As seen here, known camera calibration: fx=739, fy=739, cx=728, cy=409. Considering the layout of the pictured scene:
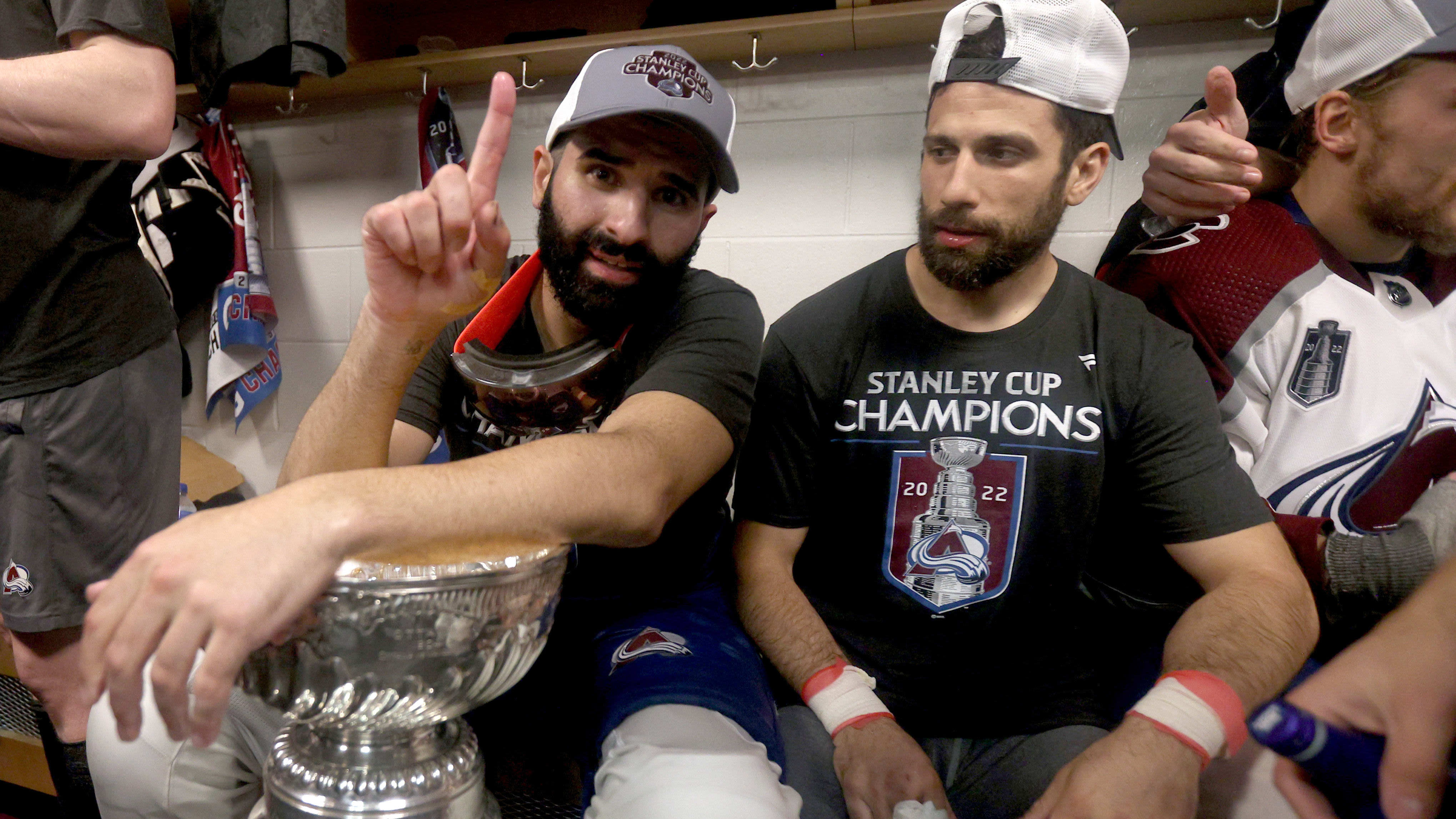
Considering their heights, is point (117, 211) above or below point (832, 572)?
above

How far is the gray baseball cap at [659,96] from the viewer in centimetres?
89

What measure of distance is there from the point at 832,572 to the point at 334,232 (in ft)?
4.83

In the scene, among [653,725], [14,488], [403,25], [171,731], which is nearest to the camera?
[171,731]

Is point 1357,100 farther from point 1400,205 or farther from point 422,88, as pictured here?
point 422,88

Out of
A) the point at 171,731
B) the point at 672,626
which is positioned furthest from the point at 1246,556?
the point at 171,731

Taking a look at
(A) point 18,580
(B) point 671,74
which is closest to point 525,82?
(B) point 671,74

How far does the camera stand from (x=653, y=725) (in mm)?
676

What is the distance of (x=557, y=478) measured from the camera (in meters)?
0.57

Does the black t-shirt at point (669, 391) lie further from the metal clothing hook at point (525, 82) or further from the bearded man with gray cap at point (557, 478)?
the metal clothing hook at point (525, 82)

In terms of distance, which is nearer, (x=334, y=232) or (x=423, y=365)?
(x=423, y=365)

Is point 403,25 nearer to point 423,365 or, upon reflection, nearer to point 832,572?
point 423,365

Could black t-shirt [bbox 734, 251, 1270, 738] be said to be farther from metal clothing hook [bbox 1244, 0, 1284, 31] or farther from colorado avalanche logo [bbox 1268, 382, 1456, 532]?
metal clothing hook [bbox 1244, 0, 1284, 31]

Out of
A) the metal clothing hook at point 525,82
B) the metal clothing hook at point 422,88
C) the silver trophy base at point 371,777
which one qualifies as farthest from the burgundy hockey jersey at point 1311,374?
the metal clothing hook at point 422,88

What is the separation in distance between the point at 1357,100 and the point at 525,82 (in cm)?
141
